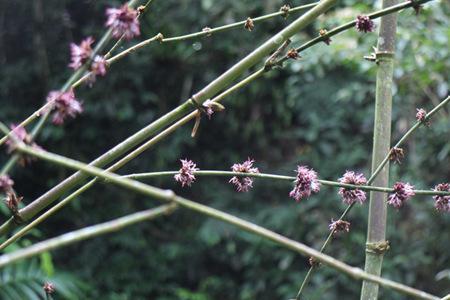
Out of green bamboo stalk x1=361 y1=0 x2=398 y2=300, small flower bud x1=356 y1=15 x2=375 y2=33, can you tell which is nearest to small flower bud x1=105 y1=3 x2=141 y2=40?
small flower bud x1=356 y1=15 x2=375 y2=33

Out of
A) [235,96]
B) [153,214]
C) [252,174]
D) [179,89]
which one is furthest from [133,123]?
[153,214]

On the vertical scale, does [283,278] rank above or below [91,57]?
above

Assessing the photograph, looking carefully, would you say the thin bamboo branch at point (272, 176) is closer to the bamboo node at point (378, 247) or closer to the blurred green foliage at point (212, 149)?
the bamboo node at point (378, 247)

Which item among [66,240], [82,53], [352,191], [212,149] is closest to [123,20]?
[82,53]

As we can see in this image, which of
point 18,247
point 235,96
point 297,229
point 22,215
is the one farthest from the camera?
point 235,96

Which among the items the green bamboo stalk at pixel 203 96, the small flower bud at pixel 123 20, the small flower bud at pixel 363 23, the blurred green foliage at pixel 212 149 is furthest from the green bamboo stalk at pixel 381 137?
the blurred green foliage at pixel 212 149

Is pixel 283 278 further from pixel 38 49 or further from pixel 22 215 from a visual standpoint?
pixel 22 215
